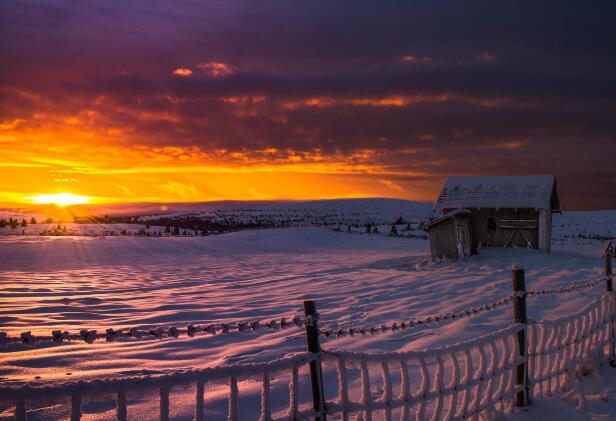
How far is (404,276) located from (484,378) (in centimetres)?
1209

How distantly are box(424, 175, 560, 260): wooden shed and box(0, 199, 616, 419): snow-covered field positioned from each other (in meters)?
0.89

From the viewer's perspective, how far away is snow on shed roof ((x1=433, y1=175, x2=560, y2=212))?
2280 cm

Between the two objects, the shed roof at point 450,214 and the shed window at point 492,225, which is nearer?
the shed roof at point 450,214

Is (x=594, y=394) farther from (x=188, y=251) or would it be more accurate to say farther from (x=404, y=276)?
(x=188, y=251)

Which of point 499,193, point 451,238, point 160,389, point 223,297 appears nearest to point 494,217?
point 499,193

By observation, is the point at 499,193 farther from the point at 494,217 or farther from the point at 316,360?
the point at 316,360

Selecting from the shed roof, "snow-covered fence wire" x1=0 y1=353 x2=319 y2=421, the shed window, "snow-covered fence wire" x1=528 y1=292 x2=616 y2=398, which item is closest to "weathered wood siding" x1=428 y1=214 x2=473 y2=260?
the shed roof

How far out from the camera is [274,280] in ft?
56.2

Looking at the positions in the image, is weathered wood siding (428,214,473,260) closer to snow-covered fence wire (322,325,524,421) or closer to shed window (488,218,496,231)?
shed window (488,218,496,231)

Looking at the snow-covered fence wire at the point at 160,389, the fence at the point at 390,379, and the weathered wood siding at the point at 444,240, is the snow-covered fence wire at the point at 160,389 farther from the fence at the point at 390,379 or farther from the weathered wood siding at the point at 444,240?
the weathered wood siding at the point at 444,240

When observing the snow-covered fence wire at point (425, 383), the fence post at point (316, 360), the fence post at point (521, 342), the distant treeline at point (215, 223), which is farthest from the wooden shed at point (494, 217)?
the distant treeline at point (215, 223)

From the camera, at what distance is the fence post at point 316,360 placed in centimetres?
407

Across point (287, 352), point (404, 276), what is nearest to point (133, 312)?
point (287, 352)

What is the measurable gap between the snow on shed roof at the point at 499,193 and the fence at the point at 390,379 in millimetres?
14989
